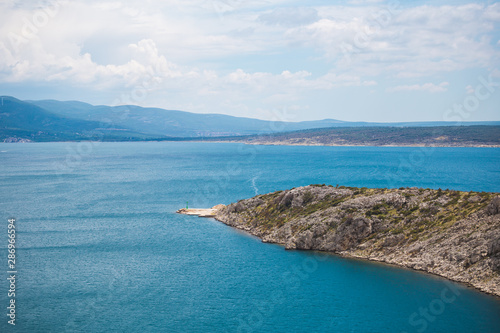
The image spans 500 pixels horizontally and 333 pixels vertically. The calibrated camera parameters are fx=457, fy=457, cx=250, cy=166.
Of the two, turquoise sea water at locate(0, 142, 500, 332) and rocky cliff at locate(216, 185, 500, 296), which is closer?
turquoise sea water at locate(0, 142, 500, 332)

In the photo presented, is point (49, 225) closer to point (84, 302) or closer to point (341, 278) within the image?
point (84, 302)

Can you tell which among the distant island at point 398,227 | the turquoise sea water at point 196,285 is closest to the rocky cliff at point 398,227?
the distant island at point 398,227

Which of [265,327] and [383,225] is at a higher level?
[383,225]

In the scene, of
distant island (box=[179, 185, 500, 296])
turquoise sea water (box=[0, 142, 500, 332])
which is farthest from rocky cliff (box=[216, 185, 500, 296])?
turquoise sea water (box=[0, 142, 500, 332])

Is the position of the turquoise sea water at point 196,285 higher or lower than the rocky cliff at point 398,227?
lower

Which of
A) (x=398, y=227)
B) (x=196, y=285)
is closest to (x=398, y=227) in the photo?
(x=398, y=227)

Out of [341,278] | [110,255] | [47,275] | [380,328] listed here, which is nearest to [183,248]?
[110,255]

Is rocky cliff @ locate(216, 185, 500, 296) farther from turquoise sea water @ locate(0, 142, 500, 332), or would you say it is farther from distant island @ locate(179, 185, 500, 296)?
turquoise sea water @ locate(0, 142, 500, 332)

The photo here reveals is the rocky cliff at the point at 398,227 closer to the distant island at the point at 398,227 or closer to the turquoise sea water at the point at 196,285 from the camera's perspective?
the distant island at the point at 398,227
